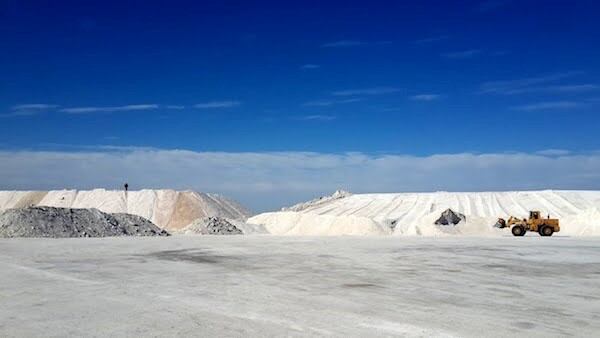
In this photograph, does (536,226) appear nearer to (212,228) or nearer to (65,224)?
(212,228)

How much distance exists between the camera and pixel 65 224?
98.9 feet

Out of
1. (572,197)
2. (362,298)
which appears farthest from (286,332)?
(572,197)

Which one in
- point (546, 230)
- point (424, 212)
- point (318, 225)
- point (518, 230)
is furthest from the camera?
point (424, 212)

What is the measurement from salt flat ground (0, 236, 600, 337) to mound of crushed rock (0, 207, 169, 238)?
9114mm

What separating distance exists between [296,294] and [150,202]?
5152 centimetres

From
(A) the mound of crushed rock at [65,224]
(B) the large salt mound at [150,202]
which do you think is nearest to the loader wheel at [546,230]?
(A) the mound of crushed rock at [65,224]

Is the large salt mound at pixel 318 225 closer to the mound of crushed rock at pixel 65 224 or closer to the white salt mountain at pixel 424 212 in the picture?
the white salt mountain at pixel 424 212

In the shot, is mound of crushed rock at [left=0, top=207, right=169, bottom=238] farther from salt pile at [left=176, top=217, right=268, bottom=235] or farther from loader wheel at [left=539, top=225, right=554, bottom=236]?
loader wheel at [left=539, top=225, right=554, bottom=236]

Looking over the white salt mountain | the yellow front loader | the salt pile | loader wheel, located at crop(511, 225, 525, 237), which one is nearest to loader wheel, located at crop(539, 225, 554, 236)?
the yellow front loader

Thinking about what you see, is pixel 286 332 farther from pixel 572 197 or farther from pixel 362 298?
pixel 572 197

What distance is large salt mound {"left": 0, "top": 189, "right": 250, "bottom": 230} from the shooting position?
188 ft

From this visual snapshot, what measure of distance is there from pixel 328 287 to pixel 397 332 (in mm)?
4258

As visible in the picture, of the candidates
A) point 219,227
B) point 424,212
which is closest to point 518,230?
point 219,227

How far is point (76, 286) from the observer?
40.1 feet
